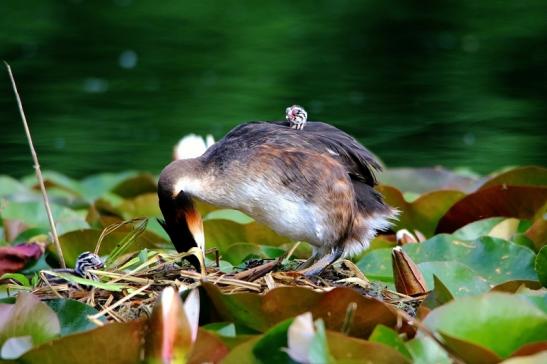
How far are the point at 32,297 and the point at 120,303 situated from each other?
0.25 metres

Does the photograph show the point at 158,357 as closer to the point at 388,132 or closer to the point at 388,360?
the point at 388,360

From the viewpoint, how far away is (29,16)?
9555 millimetres

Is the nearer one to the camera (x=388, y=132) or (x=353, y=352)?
(x=353, y=352)

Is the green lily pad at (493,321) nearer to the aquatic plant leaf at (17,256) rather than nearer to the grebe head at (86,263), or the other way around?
the grebe head at (86,263)

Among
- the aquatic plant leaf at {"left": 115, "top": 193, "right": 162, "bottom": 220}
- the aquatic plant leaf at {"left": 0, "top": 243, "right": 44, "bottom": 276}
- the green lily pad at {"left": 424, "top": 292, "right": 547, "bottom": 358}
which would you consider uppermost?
the green lily pad at {"left": 424, "top": 292, "right": 547, "bottom": 358}

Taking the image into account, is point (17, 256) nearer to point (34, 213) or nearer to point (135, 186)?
point (34, 213)

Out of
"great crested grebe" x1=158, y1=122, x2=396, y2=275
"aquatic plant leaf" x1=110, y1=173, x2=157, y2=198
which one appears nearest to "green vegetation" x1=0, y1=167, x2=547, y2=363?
"great crested grebe" x1=158, y1=122, x2=396, y2=275

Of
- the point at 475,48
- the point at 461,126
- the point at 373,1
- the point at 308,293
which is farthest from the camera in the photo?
the point at 373,1

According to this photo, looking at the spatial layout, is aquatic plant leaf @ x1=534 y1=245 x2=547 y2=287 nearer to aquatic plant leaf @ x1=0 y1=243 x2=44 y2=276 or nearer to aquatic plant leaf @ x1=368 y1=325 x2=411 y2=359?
aquatic plant leaf @ x1=368 y1=325 x2=411 y2=359

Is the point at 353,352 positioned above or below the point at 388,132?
above

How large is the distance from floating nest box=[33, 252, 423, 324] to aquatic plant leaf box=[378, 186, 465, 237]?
1143 mm

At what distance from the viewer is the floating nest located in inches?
115

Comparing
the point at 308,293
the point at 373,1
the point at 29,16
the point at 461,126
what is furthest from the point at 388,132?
the point at 308,293

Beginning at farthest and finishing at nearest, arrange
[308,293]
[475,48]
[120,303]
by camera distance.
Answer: [475,48]
[120,303]
[308,293]
